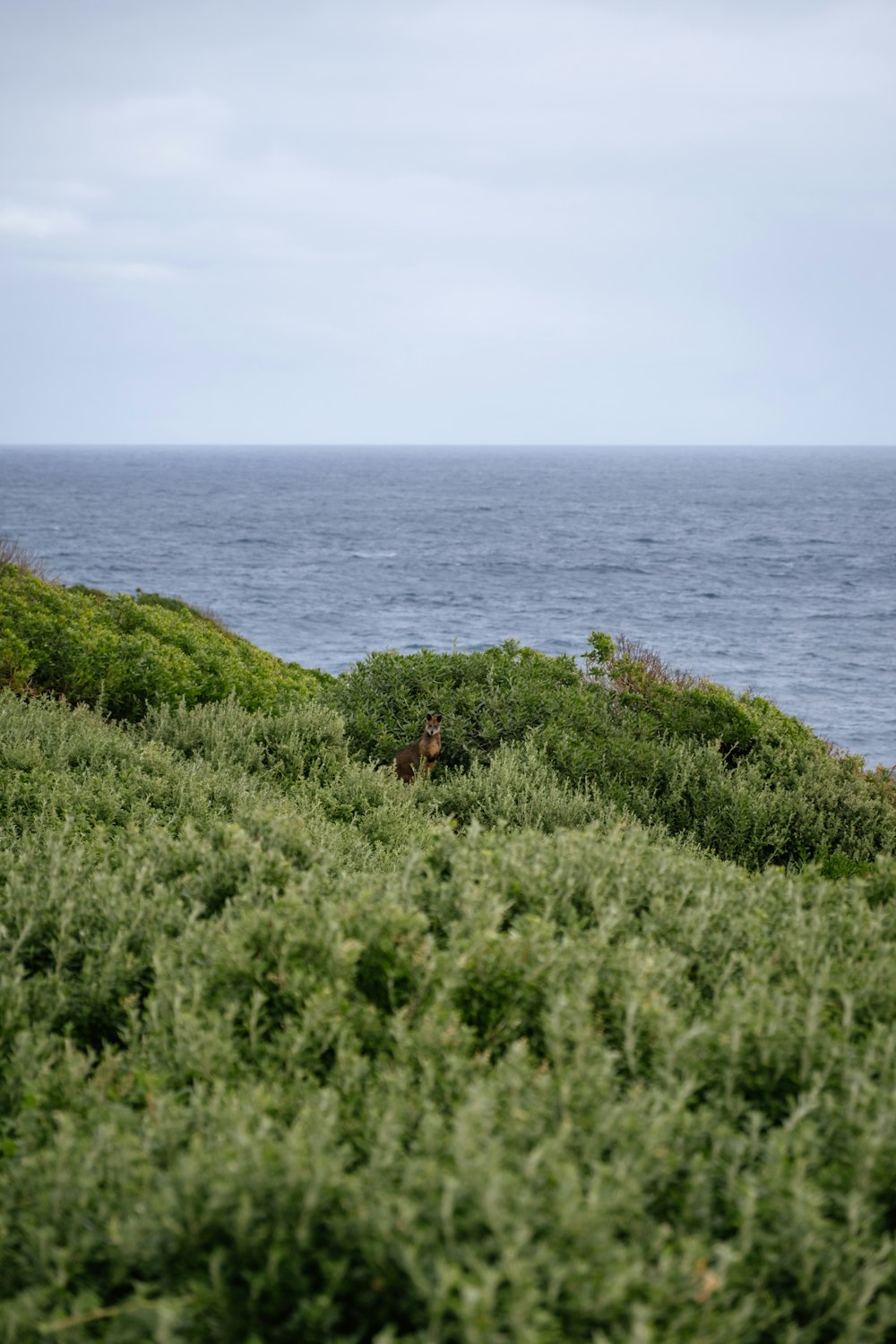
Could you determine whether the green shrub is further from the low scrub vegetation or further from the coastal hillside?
the coastal hillside

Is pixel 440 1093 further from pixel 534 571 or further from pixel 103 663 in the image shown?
pixel 534 571

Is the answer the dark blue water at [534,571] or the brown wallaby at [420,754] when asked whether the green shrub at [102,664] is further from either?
the dark blue water at [534,571]

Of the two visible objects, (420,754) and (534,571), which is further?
(534,571)

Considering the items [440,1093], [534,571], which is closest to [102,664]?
[440,1093]

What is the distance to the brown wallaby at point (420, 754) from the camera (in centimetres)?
887

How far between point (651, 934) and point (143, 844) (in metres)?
2.18

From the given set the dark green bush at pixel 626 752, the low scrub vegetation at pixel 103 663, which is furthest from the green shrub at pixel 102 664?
the dark green bush at pixel 626 752

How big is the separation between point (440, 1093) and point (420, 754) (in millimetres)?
6442

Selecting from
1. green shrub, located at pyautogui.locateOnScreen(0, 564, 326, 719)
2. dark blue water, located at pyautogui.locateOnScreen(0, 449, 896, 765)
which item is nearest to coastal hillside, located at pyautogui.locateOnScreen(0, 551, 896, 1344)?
green shrub, located at pyautogui.locateOnScreen(0, 564, 326, 719)

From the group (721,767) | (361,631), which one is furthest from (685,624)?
(721,767)

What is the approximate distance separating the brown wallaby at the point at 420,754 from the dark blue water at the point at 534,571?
847 inches

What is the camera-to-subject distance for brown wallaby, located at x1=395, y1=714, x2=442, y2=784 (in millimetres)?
8867

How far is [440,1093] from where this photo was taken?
2.45m

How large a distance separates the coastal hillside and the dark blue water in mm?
26010
